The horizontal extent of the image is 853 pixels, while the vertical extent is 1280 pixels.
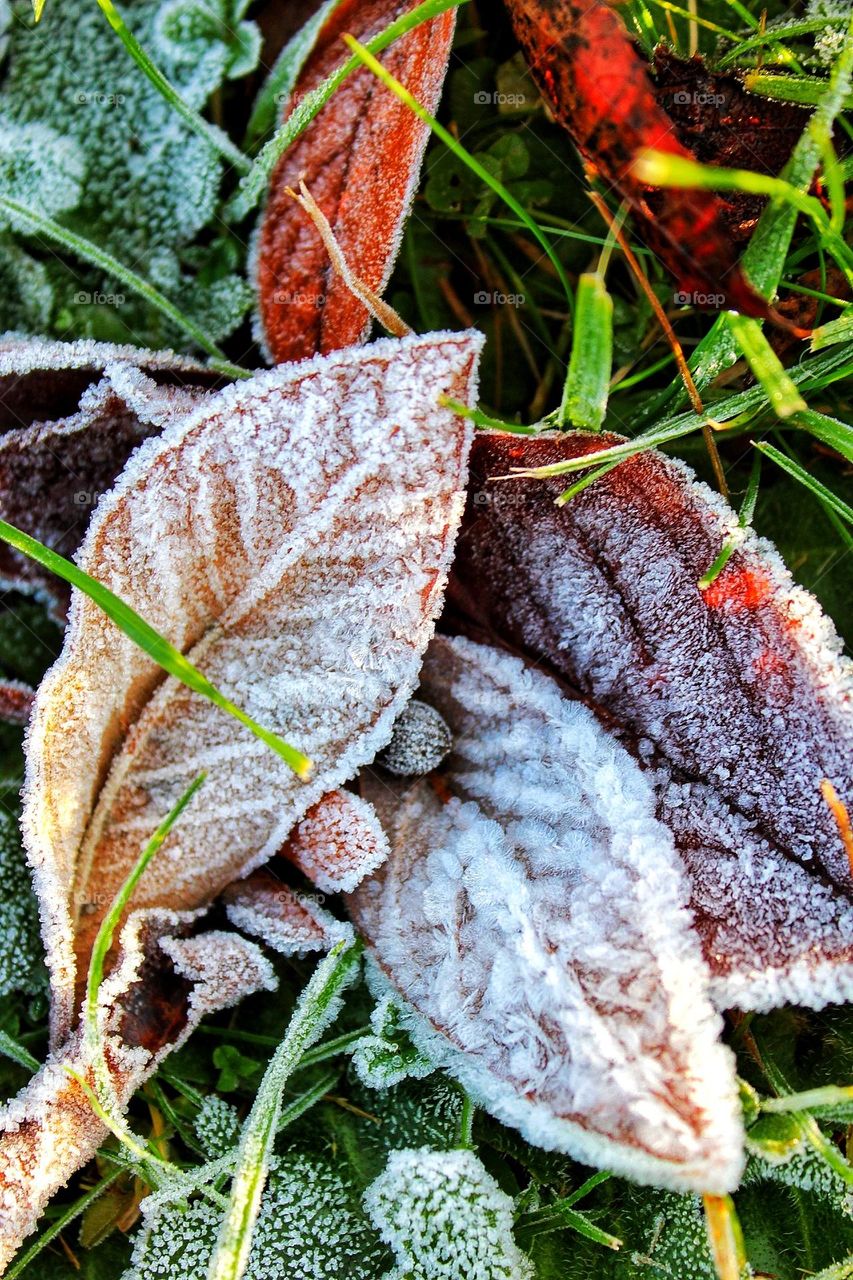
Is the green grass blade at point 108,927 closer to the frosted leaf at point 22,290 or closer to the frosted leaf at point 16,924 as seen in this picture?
the frosted leaf at point 16,924

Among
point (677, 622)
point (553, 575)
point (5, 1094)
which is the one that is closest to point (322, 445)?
point (553, 575)

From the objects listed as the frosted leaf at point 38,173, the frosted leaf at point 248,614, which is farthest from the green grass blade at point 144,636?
the frosted leaf at point 38,173

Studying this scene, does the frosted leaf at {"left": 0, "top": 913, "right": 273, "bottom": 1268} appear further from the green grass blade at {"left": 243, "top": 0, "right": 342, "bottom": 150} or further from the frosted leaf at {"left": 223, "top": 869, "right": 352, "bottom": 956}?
the green grass blade at {"left": 243, "top": 0, "right": 342, "bottom": 150}

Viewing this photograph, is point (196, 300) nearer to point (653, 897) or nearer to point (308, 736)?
point (308, 736)

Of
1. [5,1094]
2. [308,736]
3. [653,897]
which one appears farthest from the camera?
[5,1094]

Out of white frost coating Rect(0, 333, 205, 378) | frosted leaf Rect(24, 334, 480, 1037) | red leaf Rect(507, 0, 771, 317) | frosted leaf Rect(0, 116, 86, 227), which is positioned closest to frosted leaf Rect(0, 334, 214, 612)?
white frost coating Rect(0, 333, 205, 378)
